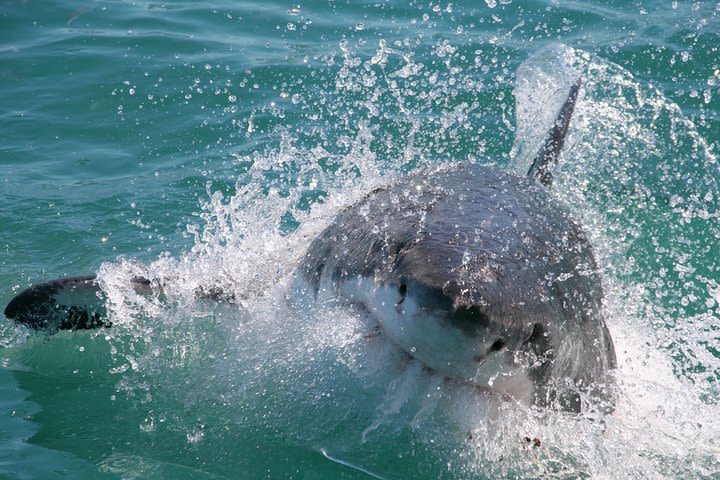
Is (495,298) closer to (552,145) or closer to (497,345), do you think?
(497,345)

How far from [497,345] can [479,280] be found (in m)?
0.18

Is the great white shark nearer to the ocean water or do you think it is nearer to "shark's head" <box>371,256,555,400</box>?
"shark's head" <box>371,256,555,400</box>

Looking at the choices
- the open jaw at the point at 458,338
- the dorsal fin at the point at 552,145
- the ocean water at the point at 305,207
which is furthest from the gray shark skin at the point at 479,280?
the dorsal fin at the point at 552,145

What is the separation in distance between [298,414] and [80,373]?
1103 millimetres

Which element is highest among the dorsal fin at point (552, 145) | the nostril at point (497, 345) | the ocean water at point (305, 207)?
the nostril at point (497, 345)

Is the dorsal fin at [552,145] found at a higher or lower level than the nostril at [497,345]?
lower

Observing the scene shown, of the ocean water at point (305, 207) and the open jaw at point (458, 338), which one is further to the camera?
the ocean water at point (305, 207)

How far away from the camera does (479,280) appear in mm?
2205

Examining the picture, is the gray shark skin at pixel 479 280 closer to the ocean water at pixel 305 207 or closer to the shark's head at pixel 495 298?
the shark's head at pixel 495 298

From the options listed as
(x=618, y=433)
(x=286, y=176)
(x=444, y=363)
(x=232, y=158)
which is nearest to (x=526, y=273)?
(x=444, y=363)

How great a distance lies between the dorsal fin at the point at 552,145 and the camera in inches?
174

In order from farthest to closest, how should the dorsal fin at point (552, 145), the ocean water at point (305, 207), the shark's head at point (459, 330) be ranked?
the dorsal fin at point (552, 145) < the ocean water at point (305, 207) < the shark's head at point (459, 330)

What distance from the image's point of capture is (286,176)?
5.69 meters

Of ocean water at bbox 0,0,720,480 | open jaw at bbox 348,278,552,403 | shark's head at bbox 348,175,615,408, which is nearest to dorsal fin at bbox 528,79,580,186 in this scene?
ocean water at bbox 0,0,720,480
